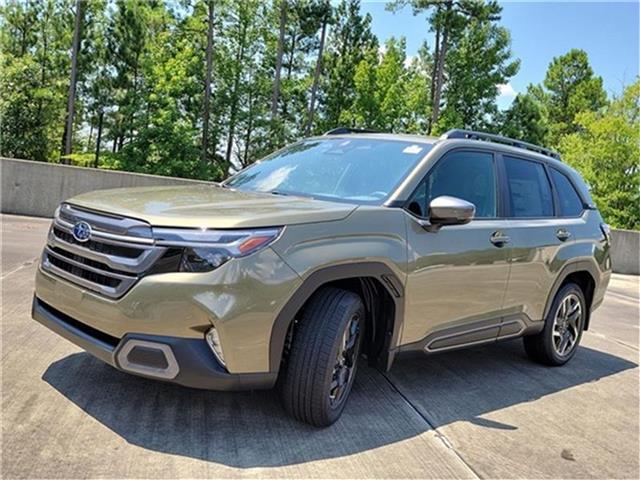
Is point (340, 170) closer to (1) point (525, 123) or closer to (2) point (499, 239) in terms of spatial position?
(2) point (499, 239)

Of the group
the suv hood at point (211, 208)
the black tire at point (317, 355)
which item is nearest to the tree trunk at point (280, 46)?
the suv hood at point (211, 208)

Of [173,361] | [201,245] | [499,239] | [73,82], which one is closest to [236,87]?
[73,82]

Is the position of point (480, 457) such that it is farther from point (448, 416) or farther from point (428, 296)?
point (428, 296)

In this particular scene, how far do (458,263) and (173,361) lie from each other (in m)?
2.02

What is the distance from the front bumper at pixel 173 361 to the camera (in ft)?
9.25

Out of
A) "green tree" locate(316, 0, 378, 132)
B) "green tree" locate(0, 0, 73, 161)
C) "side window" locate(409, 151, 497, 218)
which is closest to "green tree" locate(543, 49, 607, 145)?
"green tree" locate(316, 0, 378, 132)

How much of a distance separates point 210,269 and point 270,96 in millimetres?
35881

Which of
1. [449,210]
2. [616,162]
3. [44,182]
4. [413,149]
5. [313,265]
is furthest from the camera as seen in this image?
[616,162]

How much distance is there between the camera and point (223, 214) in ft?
9.77

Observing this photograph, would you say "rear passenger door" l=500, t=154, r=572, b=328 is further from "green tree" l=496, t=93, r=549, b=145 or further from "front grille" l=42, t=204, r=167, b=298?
"green tree" l=496, t=93, r=549, b=145

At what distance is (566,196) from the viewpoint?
17.7ft

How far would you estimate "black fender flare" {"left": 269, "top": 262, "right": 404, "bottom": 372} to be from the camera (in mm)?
2980

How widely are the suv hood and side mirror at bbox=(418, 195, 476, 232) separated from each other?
55cm

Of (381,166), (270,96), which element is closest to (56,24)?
(270,96)
